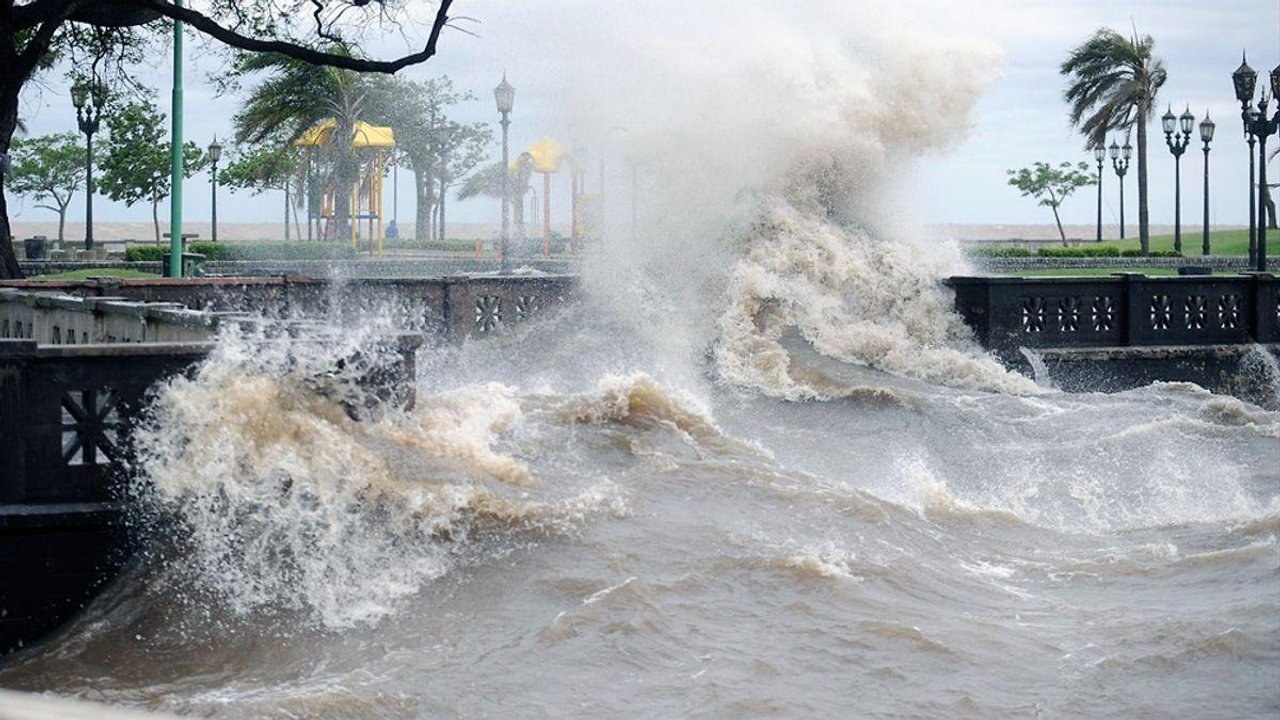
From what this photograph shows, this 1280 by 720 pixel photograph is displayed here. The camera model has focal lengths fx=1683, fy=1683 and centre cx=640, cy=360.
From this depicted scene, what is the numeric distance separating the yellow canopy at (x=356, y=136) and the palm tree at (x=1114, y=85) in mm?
25341

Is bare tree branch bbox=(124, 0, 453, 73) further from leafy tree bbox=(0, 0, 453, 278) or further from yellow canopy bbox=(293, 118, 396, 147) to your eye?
yellow canopy bbox=(293, 118, 396, 147)

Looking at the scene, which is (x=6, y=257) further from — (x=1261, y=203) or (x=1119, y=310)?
(x=1261, y=203)

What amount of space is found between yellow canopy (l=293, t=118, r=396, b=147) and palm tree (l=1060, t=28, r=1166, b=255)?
998 inches

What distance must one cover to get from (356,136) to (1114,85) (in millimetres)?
27613

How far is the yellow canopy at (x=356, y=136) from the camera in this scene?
53.1 meters

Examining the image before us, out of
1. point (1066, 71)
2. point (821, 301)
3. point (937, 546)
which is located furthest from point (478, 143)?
point (937, 546)

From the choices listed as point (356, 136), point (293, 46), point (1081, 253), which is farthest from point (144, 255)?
point (1081, 253)

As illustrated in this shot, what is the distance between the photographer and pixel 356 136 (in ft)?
178

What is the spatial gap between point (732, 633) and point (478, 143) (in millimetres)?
71138

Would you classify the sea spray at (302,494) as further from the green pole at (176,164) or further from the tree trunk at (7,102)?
the green pole at (176,164)

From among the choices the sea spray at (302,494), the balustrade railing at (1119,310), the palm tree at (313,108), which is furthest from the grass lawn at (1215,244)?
the sea spray at (302,494)

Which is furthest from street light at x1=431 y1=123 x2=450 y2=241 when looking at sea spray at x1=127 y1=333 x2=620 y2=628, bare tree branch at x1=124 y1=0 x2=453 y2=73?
sea spray at x1=127 y1=333 x2=620 y2=628

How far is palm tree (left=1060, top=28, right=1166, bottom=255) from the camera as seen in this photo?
6041 centimetres

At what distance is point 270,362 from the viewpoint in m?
9.66
